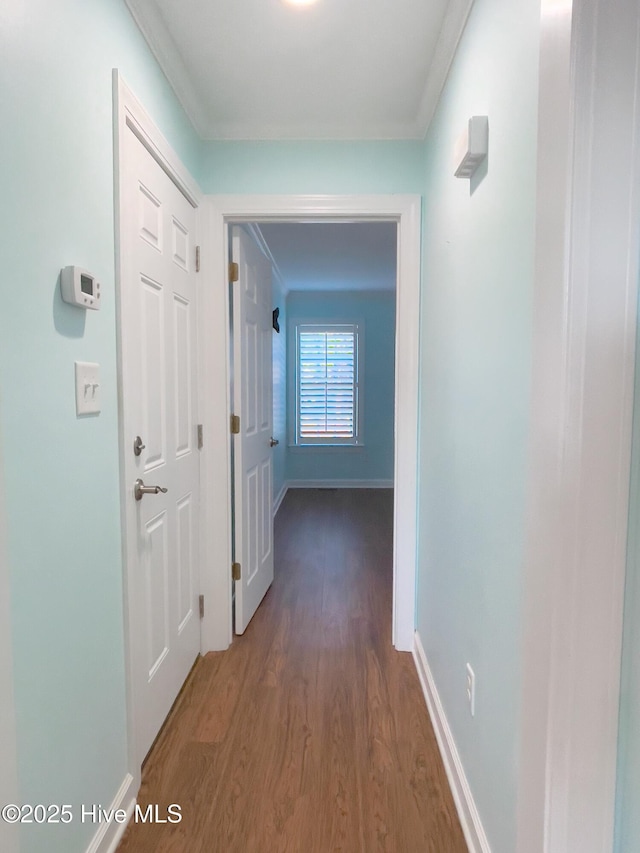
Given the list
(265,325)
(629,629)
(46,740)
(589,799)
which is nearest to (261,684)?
(46,740)

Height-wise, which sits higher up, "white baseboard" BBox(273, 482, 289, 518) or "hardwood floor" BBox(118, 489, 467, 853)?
"white baseboard" BBox(273, 482, 289, 518)

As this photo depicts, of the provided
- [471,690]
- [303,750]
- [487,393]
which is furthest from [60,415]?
[303,750]

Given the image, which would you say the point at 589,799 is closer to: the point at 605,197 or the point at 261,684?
the point at 605,197

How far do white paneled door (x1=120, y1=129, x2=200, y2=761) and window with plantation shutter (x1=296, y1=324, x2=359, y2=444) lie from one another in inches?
149

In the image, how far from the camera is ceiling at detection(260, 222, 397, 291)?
332 cm

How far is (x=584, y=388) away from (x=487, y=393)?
411 mm

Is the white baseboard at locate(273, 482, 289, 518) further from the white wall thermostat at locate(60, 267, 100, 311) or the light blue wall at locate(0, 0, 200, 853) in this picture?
the white wall thermostat at locate(60, 267, 100, 311)

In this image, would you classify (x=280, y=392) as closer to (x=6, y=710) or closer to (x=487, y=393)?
(x=487, y=393)

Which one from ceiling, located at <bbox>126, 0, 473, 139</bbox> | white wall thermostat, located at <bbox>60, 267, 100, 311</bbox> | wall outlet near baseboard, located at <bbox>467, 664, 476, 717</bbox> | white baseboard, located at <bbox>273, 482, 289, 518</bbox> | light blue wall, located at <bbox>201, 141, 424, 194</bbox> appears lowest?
white baseboard, located at <bbox>273, 482, 289, 518</bbox>

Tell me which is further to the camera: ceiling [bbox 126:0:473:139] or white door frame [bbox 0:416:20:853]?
ceiling [bbox 126:0:473:139]

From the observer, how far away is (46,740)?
941 mm

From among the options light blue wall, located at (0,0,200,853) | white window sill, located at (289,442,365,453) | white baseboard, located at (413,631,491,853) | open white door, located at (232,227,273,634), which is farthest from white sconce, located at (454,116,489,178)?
white window sill, located at (289,442,365,453)

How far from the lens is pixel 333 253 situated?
3.96 meters

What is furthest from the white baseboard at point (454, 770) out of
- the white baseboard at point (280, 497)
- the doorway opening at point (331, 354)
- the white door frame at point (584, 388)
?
the white baseboard at point (280, 497)
